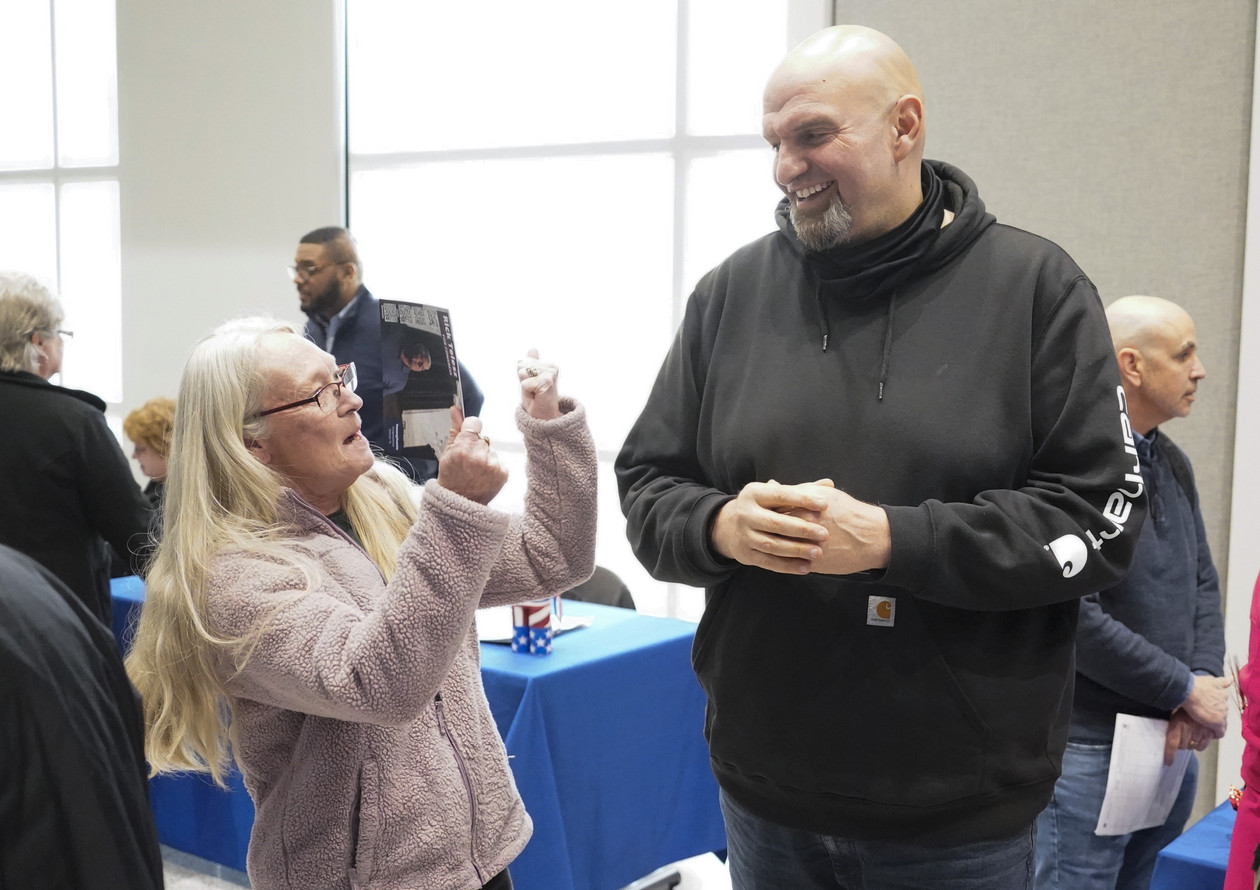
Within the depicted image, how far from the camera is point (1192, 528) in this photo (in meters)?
2.23

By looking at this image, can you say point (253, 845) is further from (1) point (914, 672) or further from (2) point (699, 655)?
(1) point (914, 672)

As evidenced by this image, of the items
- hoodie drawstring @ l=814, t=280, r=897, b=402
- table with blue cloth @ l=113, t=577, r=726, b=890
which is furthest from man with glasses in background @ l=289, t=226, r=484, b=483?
hoodie drawstring @ l=814, t=280, r=897, b=402

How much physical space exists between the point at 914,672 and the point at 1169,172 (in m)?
2.59

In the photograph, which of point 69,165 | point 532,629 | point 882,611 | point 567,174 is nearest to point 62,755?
point 882,611

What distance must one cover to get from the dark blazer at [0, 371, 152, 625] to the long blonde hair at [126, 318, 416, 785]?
1.55 meters

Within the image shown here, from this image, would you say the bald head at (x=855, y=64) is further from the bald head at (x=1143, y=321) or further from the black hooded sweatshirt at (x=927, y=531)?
the bald head at (x=1143, y=321)

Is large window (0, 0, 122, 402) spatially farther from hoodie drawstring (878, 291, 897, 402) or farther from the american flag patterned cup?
hoodie drawstring (878, 291, 897, 402)

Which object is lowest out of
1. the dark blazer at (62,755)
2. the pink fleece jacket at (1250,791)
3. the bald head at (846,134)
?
the pink fleece jacket at (1250,791)

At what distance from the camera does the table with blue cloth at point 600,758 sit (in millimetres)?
2514

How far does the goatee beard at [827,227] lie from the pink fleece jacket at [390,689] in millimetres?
412

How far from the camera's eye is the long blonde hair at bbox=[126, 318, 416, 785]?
1384 millimetres

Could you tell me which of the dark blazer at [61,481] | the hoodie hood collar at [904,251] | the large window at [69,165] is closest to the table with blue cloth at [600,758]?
the dark blazer at [61,481]

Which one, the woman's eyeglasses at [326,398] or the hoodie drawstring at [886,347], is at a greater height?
the hoodie drawstring at [886,347]

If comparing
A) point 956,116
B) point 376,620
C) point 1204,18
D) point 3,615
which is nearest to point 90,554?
point 376,620
